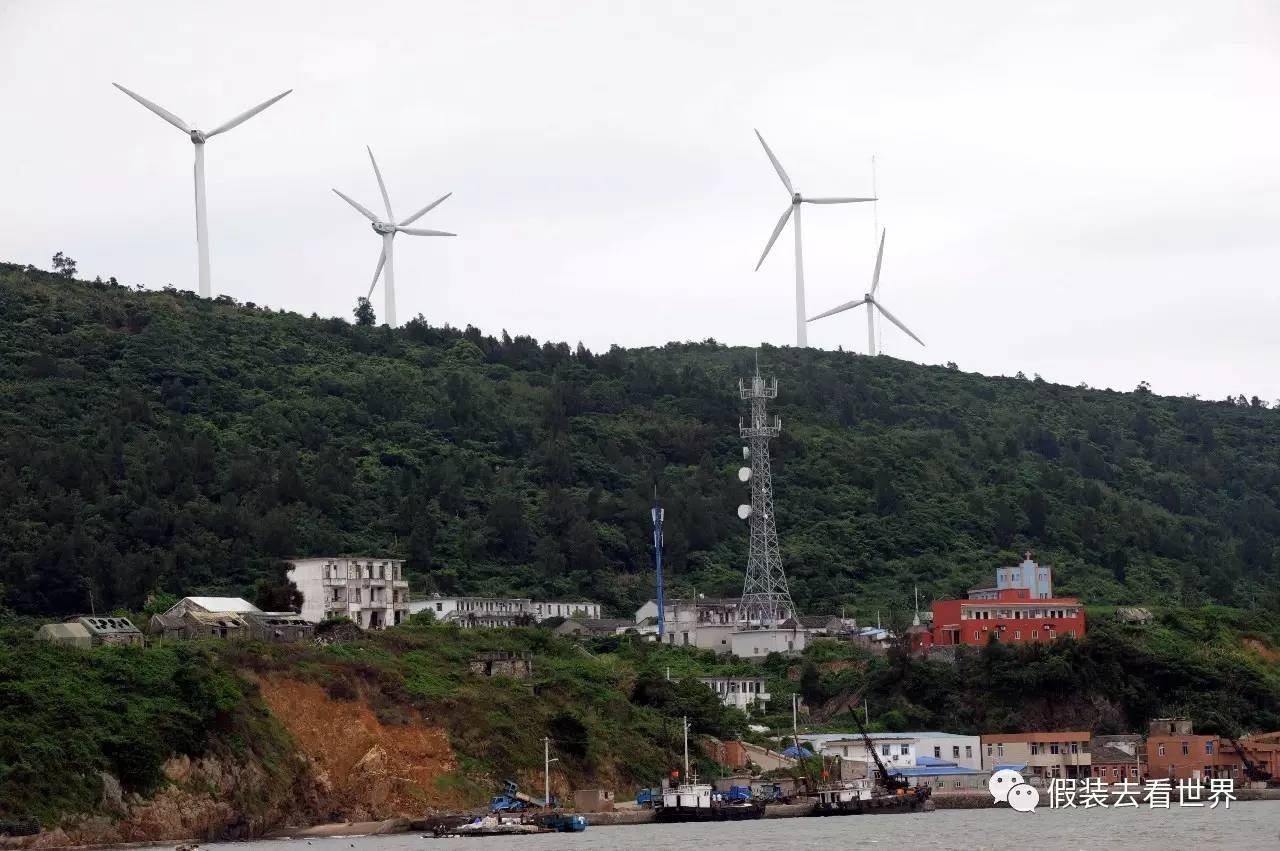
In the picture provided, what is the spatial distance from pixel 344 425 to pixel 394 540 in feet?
76.0

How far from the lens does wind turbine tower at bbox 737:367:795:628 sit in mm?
127438

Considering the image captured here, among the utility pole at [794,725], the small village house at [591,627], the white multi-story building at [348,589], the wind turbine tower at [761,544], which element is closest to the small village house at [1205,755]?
the utility pole at [794,725]

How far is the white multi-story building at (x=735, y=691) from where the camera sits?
377ft

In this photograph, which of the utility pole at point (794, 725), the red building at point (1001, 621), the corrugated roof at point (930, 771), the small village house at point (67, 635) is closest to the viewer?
the small village house at point (67, 635)

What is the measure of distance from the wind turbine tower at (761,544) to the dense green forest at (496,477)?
6.00 meters

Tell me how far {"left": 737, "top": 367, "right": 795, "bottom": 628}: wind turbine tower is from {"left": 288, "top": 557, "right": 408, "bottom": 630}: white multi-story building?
22538mm

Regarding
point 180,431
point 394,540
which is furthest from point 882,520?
point 180,431

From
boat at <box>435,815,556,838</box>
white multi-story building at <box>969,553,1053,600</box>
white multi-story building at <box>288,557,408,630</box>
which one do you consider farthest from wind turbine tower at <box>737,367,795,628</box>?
boat at <box>435,815,556,838</box>

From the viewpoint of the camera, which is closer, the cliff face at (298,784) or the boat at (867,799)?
the cliff face at (298,784)

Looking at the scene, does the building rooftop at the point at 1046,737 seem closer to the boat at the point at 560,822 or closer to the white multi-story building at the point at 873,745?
the white multi-story building at the point at 873,745

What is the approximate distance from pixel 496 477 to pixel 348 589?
4384 cm

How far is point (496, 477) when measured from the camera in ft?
510

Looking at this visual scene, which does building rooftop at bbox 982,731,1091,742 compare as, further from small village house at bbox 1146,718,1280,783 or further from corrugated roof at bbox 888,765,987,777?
small village house at bbox 1146,718,1280,783

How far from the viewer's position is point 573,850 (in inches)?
2970
